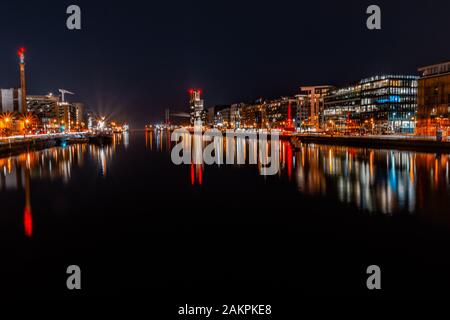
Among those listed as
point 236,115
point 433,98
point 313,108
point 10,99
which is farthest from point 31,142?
point 236,115

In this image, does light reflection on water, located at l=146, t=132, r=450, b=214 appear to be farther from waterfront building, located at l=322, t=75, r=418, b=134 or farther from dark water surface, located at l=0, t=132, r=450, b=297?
waterfront building, located at l=322, t=75, r=418, b=134

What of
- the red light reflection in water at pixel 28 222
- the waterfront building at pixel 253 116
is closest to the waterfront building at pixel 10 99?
the waterfront building at pixel 253 116

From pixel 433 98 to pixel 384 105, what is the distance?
29.7 metres

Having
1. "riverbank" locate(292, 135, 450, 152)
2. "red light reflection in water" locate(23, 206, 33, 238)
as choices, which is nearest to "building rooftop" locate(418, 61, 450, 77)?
"riverbank" locate(292, 135, 450, 152)

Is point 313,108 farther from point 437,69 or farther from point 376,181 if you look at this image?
point 376,181

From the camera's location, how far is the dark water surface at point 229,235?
8438mm

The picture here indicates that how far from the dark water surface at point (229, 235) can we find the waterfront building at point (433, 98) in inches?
1606

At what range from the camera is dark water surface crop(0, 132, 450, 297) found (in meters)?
8.44

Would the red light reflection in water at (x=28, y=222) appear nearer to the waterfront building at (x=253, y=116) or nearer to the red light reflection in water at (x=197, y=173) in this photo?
the red light reflection in water at (x=197, y=173)

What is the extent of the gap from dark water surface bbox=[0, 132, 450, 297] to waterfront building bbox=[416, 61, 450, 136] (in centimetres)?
4078

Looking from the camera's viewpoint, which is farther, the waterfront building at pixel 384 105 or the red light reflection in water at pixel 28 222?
the waterfront building at pixel 384 105

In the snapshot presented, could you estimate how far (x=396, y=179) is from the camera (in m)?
21.8

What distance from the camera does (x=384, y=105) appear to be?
90875 millimetres

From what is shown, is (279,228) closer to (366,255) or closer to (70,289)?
(366,255)
